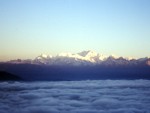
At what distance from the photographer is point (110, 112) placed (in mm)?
50562

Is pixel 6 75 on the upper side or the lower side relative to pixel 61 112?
upper

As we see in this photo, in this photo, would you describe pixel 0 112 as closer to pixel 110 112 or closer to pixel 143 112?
pixel 110 112

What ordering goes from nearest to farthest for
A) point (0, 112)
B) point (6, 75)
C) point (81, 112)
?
1. point (0, 112)
2. point (81, 112)
3. point (6, 75)

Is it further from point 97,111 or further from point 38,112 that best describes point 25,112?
point 97,111

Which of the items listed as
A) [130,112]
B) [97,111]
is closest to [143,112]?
[130,112]

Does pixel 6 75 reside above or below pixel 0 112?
above

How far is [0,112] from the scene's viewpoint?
4831 cm

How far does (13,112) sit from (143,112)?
19587mm

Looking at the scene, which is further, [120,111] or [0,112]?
[120,111]

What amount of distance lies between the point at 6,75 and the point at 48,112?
149755 mm

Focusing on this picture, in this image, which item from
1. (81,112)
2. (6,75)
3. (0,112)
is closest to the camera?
(0,112)

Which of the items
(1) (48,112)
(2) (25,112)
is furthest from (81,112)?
(2) (25,112)

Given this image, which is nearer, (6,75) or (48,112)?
(48,112)

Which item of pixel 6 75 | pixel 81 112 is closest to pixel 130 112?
pixel 81 112
